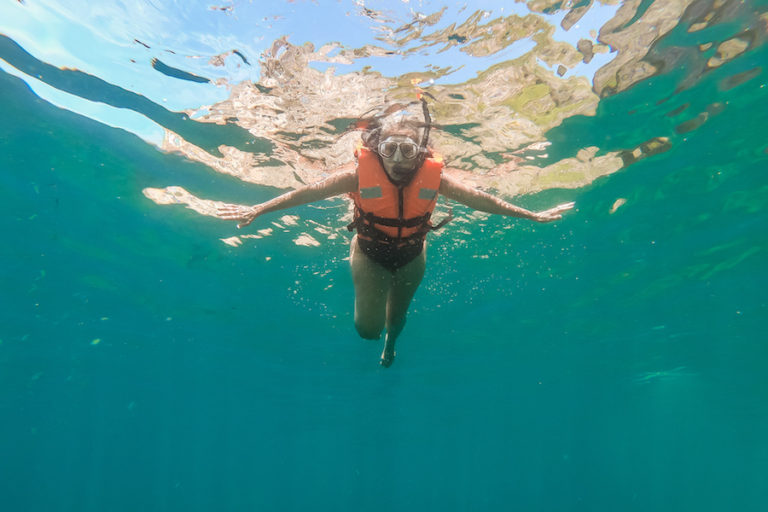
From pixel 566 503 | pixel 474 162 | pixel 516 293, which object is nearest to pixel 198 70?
pixel 474 162

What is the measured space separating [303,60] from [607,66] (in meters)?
6.43

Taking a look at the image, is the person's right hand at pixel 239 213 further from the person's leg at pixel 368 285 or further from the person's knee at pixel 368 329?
the person's knee at pixel 368 329

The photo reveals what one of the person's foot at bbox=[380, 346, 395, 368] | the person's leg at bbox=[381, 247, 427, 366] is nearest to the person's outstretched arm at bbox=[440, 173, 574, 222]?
the person's leg at bbox=[381, 247, 427, 366]

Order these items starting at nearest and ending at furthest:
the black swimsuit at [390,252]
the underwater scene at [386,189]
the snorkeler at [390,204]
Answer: the snorkeler at [390,204]
the black swimsuit at [390,252]
the underwater scene at [386,189]

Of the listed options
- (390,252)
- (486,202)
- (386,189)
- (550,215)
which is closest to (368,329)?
(390,252)

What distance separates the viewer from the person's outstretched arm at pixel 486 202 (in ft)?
19.5

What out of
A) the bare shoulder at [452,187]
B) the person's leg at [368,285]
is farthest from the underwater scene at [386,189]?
the person's leg at [368,285]

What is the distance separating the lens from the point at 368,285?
699 cm

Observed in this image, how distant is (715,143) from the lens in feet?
36.1

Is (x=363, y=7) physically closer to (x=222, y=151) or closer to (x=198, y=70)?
(x=198, y=70)

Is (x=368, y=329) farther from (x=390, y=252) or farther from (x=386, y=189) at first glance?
(x=386, y=189)

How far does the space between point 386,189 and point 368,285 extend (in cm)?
186

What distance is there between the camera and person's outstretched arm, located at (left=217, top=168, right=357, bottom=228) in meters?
5.23

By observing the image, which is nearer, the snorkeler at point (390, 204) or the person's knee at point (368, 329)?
the snorkeler at point (390, 204)
